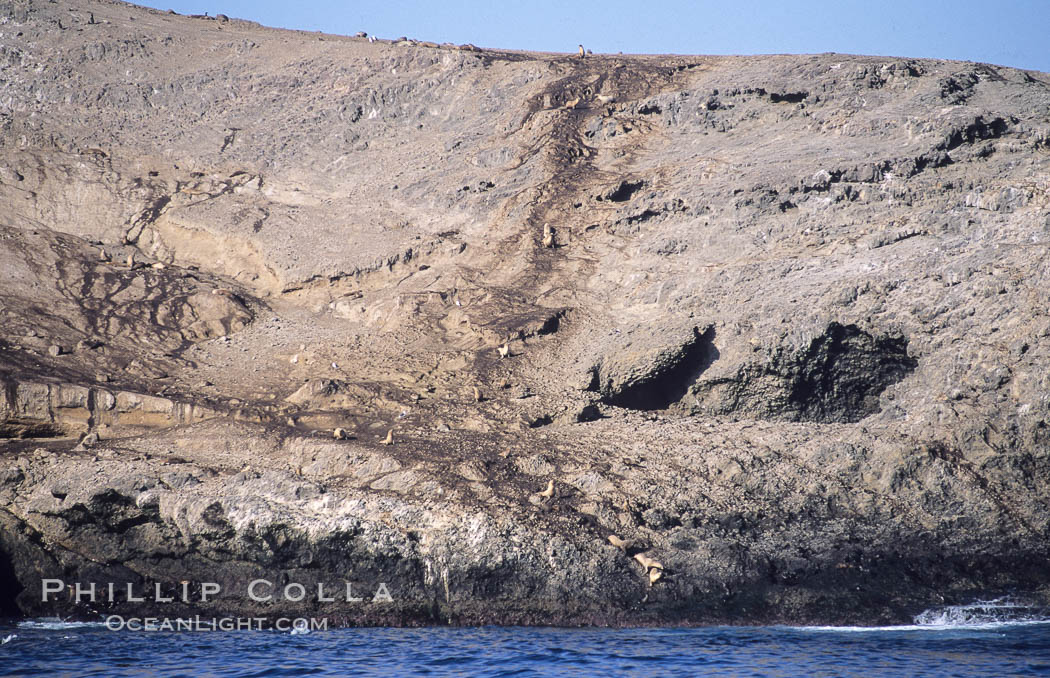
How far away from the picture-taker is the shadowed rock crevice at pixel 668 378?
40.9ft

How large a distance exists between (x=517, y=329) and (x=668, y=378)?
2.70 meters

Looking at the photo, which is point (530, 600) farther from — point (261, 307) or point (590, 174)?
point (590, 174)

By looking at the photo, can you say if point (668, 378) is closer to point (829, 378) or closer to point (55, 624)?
point (829, 378)

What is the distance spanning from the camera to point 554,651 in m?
8.78

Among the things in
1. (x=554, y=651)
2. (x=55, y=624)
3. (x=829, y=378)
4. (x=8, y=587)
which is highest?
(x=829, y=378)

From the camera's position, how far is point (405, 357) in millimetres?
13758

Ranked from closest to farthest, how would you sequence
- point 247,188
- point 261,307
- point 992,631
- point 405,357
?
1. point 992,631
2. point 405,357
3. point 261,307
4. point 247,188

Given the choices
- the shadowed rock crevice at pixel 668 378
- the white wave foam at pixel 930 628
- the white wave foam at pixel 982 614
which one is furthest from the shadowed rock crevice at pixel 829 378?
the white wave foam at pixel 930 628

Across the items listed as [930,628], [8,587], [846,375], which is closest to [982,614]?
[930,628]

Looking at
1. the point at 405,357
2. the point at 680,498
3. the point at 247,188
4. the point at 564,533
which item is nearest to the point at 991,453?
the point at 680,498

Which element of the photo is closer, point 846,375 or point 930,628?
point 930,628

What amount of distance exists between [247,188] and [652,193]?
855cm

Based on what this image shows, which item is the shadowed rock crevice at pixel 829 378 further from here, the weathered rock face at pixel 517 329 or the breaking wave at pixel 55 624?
the breaking wave at pixel 55 624

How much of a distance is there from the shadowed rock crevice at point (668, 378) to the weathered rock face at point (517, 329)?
6 cm
